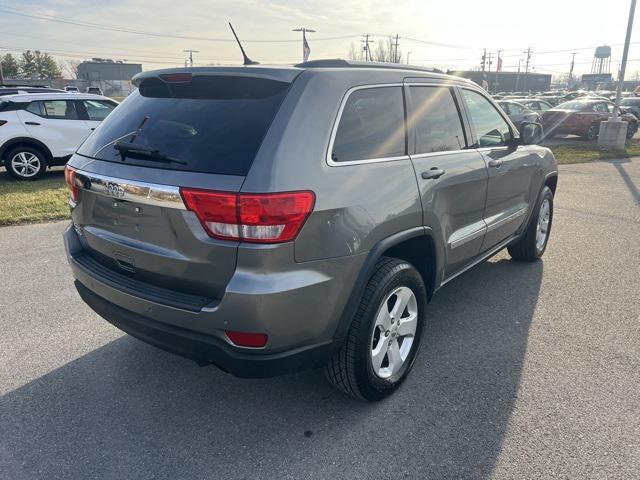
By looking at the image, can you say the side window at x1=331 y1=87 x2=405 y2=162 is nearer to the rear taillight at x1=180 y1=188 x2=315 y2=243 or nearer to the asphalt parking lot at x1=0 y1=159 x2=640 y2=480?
the rear taillight at x1=180 y1=188 x2=315 y2=243

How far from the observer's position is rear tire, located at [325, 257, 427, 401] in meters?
2.52

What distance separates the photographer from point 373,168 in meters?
2.55

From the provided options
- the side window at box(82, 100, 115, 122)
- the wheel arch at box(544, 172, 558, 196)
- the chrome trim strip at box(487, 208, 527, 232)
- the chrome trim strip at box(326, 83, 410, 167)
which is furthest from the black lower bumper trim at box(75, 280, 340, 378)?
the side window at box(82, 100, 115, 122)

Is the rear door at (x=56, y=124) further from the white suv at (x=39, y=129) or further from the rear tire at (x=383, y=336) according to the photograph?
the rear tire at (x=383, y=336)

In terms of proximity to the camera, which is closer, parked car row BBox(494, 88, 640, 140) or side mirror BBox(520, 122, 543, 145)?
side mirror BBox(520, 122, 543, 145)

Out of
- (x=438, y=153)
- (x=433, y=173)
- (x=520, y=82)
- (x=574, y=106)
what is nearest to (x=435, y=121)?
(x=438, y=153)

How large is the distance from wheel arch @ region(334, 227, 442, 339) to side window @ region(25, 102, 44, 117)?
9.39 metres

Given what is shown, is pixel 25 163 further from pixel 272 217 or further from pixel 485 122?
pixel 272 217

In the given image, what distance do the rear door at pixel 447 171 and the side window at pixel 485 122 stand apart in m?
0.22

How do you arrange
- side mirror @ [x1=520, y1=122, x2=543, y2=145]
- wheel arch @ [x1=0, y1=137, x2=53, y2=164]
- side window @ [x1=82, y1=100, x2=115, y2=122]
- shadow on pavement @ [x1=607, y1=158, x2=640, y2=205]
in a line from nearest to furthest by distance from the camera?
side mirror @ [x1=520, y1=122, x2=543, y2=145] → shadow on pavement @ [x1=607, y1=158, x2=640, y2=205] → wheel arch @ [x1=0, y1=137, x2=53, y2=164] → side window @ [x1=82, y1=100, x2=115, y2=122]

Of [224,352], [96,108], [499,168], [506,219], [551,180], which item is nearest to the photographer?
[224,352]

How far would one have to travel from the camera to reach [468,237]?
350 cm

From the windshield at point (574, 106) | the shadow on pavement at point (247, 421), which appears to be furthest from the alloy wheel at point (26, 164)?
the windshield at point (574, 106)

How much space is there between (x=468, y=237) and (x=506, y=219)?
2.75 ft
